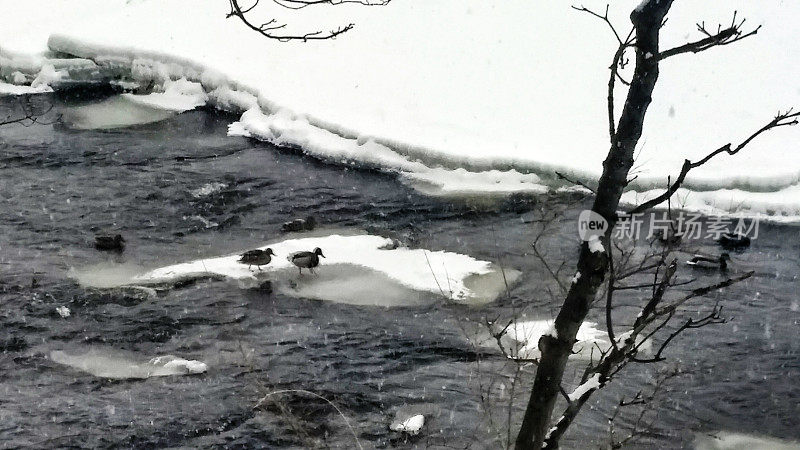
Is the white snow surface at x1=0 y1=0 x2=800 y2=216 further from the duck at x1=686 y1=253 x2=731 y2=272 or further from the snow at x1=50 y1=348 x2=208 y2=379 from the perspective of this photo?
the snow at x1=50 y1=348 x2=208 y2=379

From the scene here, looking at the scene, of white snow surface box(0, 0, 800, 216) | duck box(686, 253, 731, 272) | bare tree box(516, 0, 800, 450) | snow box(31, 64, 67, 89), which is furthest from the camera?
snow box(31, 64, 67, 89)

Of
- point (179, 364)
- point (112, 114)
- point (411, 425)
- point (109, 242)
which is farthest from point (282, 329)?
point (112, 114)

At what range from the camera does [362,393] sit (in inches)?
274

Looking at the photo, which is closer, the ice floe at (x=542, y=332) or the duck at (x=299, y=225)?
the ice floe at (x=542, y=332)

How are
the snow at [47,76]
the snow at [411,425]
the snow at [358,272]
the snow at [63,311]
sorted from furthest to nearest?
the snow at [47,76]
the snow at [358,272]
the snow at [63,311]
the snow at [411,425]

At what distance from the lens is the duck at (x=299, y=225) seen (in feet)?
34.3

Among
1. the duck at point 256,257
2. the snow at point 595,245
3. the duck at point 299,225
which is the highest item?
the snow at point 595,245

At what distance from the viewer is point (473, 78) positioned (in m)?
16.7

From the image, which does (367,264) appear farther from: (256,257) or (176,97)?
(176,97)

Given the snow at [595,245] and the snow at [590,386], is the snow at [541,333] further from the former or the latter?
the snow at [595,245]

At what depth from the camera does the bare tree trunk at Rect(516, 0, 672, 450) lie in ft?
8.18

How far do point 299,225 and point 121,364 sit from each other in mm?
3532

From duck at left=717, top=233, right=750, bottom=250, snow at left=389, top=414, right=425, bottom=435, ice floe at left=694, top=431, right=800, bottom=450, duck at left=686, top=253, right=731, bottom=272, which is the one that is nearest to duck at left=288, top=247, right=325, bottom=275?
snow at left=389, top=414, right=425, bottom=435

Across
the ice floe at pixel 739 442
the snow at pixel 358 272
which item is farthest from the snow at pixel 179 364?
the ice floe at pixel 739 442
